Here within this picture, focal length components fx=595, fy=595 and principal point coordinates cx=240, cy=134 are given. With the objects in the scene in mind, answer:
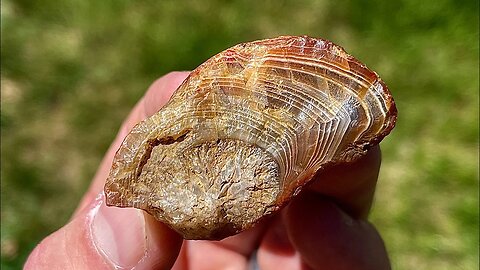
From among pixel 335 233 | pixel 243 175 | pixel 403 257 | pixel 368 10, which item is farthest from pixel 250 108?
pixel 368 10

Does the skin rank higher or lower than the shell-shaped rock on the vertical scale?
lower

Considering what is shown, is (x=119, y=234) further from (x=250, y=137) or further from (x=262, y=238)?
(x=262, y=238)

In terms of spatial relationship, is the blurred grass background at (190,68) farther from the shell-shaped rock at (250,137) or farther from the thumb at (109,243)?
the shell-shaped rock at (250,137)

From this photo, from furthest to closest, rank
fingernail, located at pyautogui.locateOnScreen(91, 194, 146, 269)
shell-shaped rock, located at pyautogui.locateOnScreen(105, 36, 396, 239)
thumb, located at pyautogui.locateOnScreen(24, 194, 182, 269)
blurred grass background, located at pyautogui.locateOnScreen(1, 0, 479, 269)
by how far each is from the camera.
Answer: blurred grass background, located at pyautogui.locateOnScreen(1, 0, 479, 269)
fingernail, located at pyautogui.locateOnScreen(91, 194, 146, 269)
thumb, located at pyautogui.locateOnScreen(24, 194, 182, 269)
shell-shaped rock, located at pyautogui.locateOnScreen(105, 36, 396, 239)

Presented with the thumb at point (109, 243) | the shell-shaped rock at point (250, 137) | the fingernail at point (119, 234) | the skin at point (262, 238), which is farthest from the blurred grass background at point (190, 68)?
the shell-shaped rock at point (250, 137)

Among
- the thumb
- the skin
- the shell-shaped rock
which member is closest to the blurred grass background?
the skin

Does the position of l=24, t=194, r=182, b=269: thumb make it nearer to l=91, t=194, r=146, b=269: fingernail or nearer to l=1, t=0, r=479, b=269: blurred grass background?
l=91, t=194, r=146, b=269: fingernail

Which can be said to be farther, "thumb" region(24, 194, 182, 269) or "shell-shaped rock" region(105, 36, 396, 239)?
"thumb" region(24, 194, 182, 269)

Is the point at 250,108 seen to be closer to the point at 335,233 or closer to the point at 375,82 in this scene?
the point at 375,82
